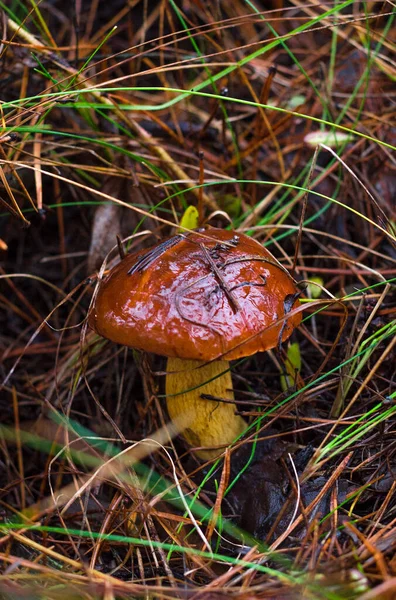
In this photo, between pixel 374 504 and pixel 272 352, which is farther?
pixel 272 352

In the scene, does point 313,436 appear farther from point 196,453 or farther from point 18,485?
point 18,485

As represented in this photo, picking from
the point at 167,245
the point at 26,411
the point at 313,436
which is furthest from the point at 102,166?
the point at 313,436

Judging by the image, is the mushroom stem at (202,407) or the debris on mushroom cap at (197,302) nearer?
the debris on mushroom cap at (197,302)

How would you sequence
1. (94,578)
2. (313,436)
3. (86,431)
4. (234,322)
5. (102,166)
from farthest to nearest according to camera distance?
(102,166) → (86,431) → (313,436) → (234,322) → (94,578)

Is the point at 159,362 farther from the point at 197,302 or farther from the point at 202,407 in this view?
the point at 197,302

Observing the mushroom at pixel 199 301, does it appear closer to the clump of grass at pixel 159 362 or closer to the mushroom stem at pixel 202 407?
the mushroom stem at pixel 202 407

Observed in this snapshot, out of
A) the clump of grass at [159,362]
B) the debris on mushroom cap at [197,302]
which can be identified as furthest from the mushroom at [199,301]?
the clump of grass at [159,362]

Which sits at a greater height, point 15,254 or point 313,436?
point 15,254

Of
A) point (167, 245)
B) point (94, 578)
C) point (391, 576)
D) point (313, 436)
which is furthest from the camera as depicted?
point (313, 436)
